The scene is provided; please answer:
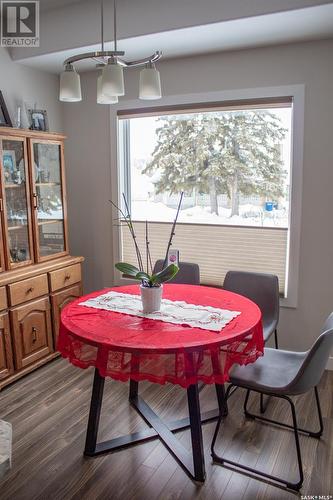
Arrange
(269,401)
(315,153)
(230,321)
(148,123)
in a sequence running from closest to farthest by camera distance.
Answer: (230,321) → (269,401) → (315,153) → (148,123)

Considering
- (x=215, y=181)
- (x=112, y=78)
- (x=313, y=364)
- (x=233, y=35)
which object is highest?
(x=233, y=35)

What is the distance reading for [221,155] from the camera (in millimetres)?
3393

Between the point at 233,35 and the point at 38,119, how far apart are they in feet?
5.53

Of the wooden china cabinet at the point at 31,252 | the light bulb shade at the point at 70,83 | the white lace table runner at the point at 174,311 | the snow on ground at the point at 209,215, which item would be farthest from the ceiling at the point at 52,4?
the white lace table runner at the point at 174,311

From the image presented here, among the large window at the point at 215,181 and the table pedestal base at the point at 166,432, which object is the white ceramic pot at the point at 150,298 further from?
the large window at the point at 215,181

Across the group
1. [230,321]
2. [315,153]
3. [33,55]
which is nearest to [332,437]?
[230,321]

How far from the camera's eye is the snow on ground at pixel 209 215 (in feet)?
10.8

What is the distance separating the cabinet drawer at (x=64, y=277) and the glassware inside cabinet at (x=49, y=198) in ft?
0.61

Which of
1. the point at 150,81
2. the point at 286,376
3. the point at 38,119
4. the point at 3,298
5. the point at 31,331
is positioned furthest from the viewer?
the point at 38,119

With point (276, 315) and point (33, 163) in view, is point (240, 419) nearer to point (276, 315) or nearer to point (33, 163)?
point (276, 315)

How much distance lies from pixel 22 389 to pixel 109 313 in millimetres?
1203

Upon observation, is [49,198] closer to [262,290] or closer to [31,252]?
[31,252]

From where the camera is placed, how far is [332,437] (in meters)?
2.33

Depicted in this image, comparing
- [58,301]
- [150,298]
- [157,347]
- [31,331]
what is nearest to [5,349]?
[31,331]
